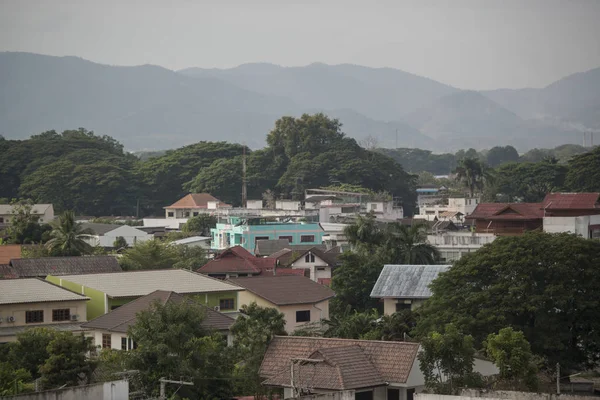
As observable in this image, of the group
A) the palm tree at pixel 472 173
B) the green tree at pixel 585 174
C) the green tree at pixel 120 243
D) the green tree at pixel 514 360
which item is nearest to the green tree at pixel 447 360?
the green tree at pixel 514 360

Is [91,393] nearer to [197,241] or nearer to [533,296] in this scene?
[533,296]

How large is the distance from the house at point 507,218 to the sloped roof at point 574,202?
572 millimetres

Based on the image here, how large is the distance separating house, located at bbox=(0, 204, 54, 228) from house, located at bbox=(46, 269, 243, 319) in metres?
37.5

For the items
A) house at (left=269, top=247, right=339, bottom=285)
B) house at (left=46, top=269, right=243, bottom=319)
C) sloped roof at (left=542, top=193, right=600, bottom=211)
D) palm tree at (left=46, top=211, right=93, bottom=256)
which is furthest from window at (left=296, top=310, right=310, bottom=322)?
sloped roof at (left=542, top=193, right=600, bottom=211)

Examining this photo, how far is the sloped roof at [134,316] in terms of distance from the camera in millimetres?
31188

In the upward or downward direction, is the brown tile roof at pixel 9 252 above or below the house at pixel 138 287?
above

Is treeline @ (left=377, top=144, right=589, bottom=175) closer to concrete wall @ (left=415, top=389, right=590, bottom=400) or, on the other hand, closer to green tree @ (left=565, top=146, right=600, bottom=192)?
green tree @ (left=565, top=146, right=600, bottom=192)

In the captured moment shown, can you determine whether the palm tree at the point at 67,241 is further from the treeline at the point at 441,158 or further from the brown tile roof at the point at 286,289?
the treeline at the point at 441,158

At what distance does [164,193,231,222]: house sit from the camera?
91.8 meters

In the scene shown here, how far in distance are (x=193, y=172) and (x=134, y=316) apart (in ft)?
262

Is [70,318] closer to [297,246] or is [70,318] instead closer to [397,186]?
[297,246]

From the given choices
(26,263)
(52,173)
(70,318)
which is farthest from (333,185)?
(70,318)

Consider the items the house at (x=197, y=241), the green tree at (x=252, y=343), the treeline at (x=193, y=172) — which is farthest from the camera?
the treeline at (x=193, y=172)

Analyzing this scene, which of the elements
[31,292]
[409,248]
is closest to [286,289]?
[31,292]
